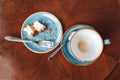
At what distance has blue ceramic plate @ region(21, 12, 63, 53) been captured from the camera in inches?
32.4

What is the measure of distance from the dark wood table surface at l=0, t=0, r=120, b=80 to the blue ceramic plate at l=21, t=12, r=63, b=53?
0.7 inches

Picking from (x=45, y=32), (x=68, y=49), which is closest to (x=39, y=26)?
(x=45, y=32)

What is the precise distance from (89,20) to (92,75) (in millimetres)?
207

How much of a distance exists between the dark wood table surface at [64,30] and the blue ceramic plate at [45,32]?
2 cm

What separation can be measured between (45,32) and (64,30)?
7cm

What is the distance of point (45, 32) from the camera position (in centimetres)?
84

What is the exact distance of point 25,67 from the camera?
2.68 ft

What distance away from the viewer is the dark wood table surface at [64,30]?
80 centimetres

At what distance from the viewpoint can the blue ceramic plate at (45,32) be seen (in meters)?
0.82

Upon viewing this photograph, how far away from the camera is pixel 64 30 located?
0.83m

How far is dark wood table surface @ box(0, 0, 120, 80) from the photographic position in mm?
800

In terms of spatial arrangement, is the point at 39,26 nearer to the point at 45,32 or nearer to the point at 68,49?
the point at 45,32

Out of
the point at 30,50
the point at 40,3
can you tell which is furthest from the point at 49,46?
the point at 40,3

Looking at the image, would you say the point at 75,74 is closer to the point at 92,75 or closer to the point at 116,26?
the point at 92,75
